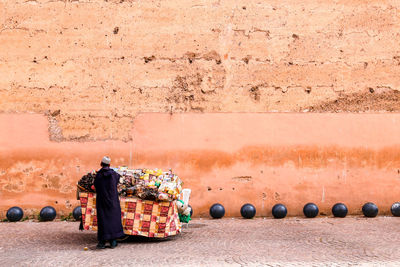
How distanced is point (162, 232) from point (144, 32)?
193 inches

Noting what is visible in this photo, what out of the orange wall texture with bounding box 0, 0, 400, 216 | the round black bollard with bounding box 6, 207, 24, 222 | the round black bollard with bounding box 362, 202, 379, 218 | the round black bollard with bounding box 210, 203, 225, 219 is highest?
the orange wall texture with bounding box 0, 0, 400, 216

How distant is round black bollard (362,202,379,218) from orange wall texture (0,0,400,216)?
1.17 feet

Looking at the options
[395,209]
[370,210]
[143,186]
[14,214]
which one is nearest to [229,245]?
[143,186]

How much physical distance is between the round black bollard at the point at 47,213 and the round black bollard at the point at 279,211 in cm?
438

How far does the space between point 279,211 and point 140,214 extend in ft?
11.3

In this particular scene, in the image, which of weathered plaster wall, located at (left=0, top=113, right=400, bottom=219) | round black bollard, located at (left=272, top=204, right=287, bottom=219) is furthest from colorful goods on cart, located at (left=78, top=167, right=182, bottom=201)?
round black bollard, located at (left=272, top=204, right=287, bottom=219)

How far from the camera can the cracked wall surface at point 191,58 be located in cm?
1044

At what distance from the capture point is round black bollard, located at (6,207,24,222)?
376 inches

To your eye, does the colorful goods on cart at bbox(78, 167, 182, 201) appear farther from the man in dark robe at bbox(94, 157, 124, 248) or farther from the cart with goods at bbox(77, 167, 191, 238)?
the man in dark robe at bbox(94, 157, 124, 248)

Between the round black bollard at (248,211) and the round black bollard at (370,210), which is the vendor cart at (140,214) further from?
the round black bollard at (370,210)

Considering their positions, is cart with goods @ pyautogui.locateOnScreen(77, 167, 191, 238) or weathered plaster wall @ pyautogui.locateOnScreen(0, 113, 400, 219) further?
weathered plaster wall @ pyautogui.locateOnScreen(0, 113, 400, 219)

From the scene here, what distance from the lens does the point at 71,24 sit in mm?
10602

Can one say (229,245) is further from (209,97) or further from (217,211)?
(209,97)

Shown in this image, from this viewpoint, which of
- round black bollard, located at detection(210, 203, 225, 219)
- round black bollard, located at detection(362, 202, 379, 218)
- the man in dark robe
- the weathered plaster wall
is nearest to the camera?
the man in dark robe
